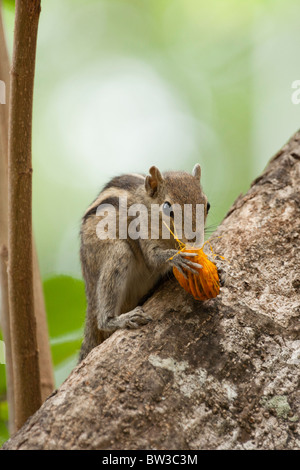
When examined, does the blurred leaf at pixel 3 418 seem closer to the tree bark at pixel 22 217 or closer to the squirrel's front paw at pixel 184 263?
the tree bark at pixel 22 217

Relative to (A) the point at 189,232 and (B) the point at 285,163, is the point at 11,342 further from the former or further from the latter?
(B) the point at 285,163

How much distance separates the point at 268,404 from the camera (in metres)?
1.98

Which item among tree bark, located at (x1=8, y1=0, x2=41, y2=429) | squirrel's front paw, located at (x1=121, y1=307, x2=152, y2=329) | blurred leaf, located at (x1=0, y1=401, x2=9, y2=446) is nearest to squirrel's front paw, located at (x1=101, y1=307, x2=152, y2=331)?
squirrel's front paw, located at (x1=121, y1=307, x2=152, y2=329)

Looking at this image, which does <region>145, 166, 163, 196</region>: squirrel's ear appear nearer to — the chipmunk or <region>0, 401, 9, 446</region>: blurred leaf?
the chipmunk

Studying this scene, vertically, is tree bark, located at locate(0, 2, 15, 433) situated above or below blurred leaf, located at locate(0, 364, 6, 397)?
above

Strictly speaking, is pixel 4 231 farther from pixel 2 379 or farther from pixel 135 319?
pixel 135 319

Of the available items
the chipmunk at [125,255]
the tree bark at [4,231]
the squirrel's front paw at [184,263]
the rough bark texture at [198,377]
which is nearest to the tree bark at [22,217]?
the tree bark at [4,231]

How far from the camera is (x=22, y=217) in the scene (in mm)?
2381

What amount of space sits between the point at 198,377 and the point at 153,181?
1207mm

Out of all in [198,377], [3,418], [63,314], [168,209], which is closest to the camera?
[198,377]

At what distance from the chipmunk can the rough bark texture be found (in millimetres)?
243

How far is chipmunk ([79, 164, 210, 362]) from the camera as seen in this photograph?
9.05 ft

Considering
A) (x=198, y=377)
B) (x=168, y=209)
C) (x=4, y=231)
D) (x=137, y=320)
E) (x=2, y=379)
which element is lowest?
(x=2, y=379)

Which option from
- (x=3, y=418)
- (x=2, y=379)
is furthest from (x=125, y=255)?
(x=3, y=418)
